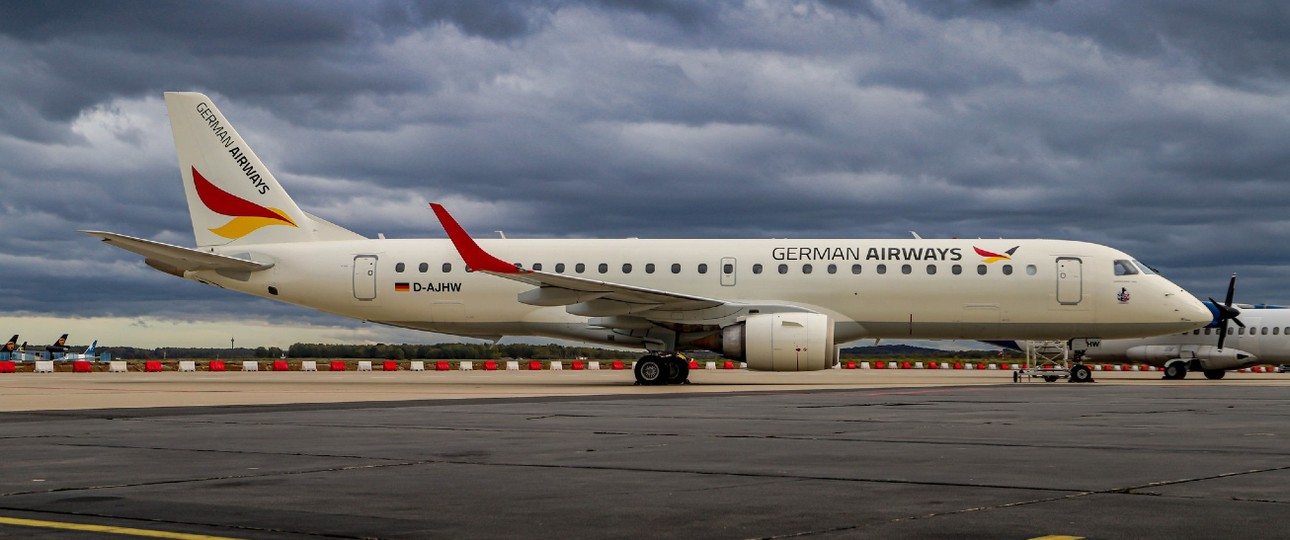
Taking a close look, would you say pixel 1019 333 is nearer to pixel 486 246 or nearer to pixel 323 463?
pixel 486 246

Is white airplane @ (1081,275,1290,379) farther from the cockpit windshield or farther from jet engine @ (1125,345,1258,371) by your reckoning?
the cockpit windshield

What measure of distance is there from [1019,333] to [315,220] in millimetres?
18456

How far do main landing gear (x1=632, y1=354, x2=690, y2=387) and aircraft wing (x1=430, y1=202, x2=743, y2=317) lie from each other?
3.44ft

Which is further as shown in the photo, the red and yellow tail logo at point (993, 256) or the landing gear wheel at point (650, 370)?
the red and yellow tail logo at point (993, 256)

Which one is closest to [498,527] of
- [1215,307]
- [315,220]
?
[315,220]

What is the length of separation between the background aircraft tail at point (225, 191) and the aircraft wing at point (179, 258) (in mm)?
1147

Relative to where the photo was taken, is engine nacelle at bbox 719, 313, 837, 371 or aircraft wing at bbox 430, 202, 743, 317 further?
engine nacelle at bbox 719, 313, 837, 371

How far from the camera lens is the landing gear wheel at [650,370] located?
2956cm

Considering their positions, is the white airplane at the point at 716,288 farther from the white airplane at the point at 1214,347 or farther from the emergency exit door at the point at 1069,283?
the white airplane at the point at 1214,347

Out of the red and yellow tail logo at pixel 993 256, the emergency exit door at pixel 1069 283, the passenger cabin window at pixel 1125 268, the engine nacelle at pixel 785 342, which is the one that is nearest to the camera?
the engine nacelle at pixel 785 342

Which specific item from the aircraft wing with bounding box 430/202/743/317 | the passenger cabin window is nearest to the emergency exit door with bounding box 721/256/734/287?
the aircraft wing with bounding box 430/202/743/317

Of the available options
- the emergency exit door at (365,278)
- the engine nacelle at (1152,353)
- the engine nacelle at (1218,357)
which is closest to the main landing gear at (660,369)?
the emergency exit door at (365,278)

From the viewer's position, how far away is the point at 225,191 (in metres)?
33.5

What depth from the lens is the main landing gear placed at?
97.1ft
